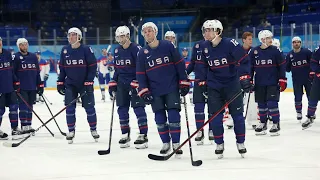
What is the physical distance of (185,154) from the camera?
5613mm

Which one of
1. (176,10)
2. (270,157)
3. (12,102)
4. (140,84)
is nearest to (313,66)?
(270,157)

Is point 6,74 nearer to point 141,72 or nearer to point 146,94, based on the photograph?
point 141,72

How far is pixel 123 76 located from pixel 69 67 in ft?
2.42

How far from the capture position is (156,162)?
5.14m

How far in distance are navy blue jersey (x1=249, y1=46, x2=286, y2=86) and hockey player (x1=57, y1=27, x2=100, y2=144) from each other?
79.4 inches

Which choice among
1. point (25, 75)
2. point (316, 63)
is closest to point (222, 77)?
point (316, 63)

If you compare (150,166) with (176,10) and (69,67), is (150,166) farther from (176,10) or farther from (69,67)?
(176,10)

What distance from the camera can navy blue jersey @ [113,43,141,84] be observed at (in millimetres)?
6195

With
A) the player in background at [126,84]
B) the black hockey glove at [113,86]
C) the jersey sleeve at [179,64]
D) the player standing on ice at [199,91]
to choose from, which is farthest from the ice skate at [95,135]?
the jersey sleeve at [179,64]

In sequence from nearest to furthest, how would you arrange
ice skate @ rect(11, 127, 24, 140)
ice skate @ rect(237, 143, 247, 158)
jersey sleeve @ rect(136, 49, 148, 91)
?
ice skate @ rect(237, 143, 247, 158) → jersey sleeve @ rect(136, 49, 148, 91) → ice skate @ rect(11, 127, 24, 140)

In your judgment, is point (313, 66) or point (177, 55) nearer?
point (177, 55)

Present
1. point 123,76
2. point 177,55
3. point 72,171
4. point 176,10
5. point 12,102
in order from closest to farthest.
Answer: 1. point 72,171
2. point 177,55
3. point 123,76
4. point 12,102
5. point 176,10

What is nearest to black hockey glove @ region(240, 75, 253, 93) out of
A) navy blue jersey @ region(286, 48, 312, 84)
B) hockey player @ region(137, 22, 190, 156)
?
hockey player @ region(137, 22, 190, 156)

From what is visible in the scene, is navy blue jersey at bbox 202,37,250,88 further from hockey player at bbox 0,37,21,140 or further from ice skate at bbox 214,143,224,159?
hockey player at bbox 0,37,21,140
